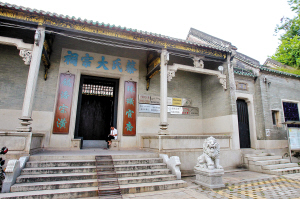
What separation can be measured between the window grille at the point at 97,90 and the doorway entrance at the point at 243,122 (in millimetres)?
6645

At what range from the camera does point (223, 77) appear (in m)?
8.76

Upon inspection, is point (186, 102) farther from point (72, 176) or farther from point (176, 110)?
point (72, 176)

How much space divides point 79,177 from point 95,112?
581cm

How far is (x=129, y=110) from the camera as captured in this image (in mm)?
8625

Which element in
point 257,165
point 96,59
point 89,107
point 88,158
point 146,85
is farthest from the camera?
point 89,107

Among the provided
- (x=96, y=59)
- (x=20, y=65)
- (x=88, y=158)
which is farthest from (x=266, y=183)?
(x=20, y=65)

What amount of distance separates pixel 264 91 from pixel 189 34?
6.38 metres

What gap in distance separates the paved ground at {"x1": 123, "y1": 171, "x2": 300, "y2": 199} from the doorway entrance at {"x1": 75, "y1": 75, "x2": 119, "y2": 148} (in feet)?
18.1

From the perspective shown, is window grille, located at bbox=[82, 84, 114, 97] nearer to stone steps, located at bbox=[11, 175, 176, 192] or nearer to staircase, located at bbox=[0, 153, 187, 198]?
staircase, located at bbox=[0, 153, 187, 198]

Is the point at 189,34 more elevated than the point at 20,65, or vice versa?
the point at 189,34

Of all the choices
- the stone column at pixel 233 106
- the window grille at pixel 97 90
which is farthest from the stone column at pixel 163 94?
the window grille at pixel 97 90

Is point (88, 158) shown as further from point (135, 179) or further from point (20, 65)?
point (20, 65)

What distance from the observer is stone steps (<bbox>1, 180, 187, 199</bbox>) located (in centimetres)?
384

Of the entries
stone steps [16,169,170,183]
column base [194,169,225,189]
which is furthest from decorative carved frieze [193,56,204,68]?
stone steps [16,169,170,183]
